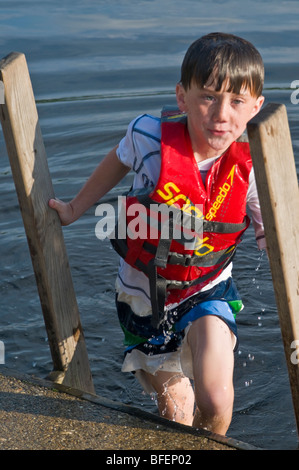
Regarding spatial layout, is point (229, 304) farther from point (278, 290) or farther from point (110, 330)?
point (110, 330)

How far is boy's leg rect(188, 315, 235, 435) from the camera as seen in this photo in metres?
3.02

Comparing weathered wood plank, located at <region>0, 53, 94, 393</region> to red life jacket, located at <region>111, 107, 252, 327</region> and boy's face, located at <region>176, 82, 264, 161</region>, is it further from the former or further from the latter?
boy's face, located at <region>176, 82, 264, 161</region>

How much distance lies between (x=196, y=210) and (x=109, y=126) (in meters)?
4.99

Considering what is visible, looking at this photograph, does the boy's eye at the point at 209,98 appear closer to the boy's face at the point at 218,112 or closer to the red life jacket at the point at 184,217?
the boy's face at the point at 218,112

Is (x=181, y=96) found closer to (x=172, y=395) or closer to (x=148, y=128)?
(x=148, y=128)

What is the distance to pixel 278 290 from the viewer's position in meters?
2.64

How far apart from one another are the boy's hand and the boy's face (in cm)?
67

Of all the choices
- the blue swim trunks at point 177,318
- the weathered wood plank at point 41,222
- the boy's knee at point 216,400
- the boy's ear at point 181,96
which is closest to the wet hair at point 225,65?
the boy's ear at point 181,96

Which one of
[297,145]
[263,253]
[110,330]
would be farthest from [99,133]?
[110,330]

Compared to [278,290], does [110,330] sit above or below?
below

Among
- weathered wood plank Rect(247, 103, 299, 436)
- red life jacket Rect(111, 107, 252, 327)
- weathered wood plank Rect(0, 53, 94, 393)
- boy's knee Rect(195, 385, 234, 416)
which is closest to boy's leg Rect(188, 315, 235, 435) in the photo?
boy's knee Rect(195, 385, 234, 416)

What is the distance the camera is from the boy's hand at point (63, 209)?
3.27m

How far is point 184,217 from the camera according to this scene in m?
3.13
